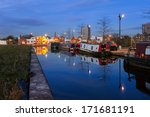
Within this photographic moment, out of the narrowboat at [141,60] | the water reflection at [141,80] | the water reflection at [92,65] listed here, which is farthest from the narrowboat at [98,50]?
the water reflection at [141,80]

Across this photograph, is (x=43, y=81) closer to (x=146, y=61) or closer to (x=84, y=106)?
(x=84, y=106)

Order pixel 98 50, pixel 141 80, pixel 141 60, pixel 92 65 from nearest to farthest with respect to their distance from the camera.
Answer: pixel 141 80, pixel 141 60, pixel 92 65, pixel 98 50

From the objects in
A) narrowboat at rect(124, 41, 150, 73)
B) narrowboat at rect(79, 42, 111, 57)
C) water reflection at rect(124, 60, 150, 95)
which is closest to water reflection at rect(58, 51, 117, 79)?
water reflection at rect(124, 60, 150, 95)

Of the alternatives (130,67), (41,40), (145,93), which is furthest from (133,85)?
(41,40)

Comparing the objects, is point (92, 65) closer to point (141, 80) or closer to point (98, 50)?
point (141, 80)

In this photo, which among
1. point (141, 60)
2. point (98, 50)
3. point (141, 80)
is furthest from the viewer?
point (98, 50)

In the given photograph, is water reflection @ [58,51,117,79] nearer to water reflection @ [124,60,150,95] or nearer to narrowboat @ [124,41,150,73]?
water reflection @ [124,60,150,95]

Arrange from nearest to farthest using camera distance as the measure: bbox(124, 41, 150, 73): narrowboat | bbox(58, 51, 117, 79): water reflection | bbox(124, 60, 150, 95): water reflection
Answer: bbox(124, 60, 150, 95): water reflection → bbox(124, 41, 150, 73): narrowboat → bbox(58, 51, 117, 79): water reflection

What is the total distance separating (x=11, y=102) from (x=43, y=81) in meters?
8.42

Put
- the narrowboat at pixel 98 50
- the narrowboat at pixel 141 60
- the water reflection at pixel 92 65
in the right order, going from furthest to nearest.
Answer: the narrowboat at pixel 98 50, the water reflection at pixel 92 65, the narrowboat at pixel 141 60

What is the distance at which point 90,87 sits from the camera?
65.1ft

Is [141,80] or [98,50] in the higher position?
[98,50]

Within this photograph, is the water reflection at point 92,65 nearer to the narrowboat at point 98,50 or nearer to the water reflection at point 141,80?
the water reflection at point 141,80

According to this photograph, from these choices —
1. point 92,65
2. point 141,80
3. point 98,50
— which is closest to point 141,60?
point 141,80
